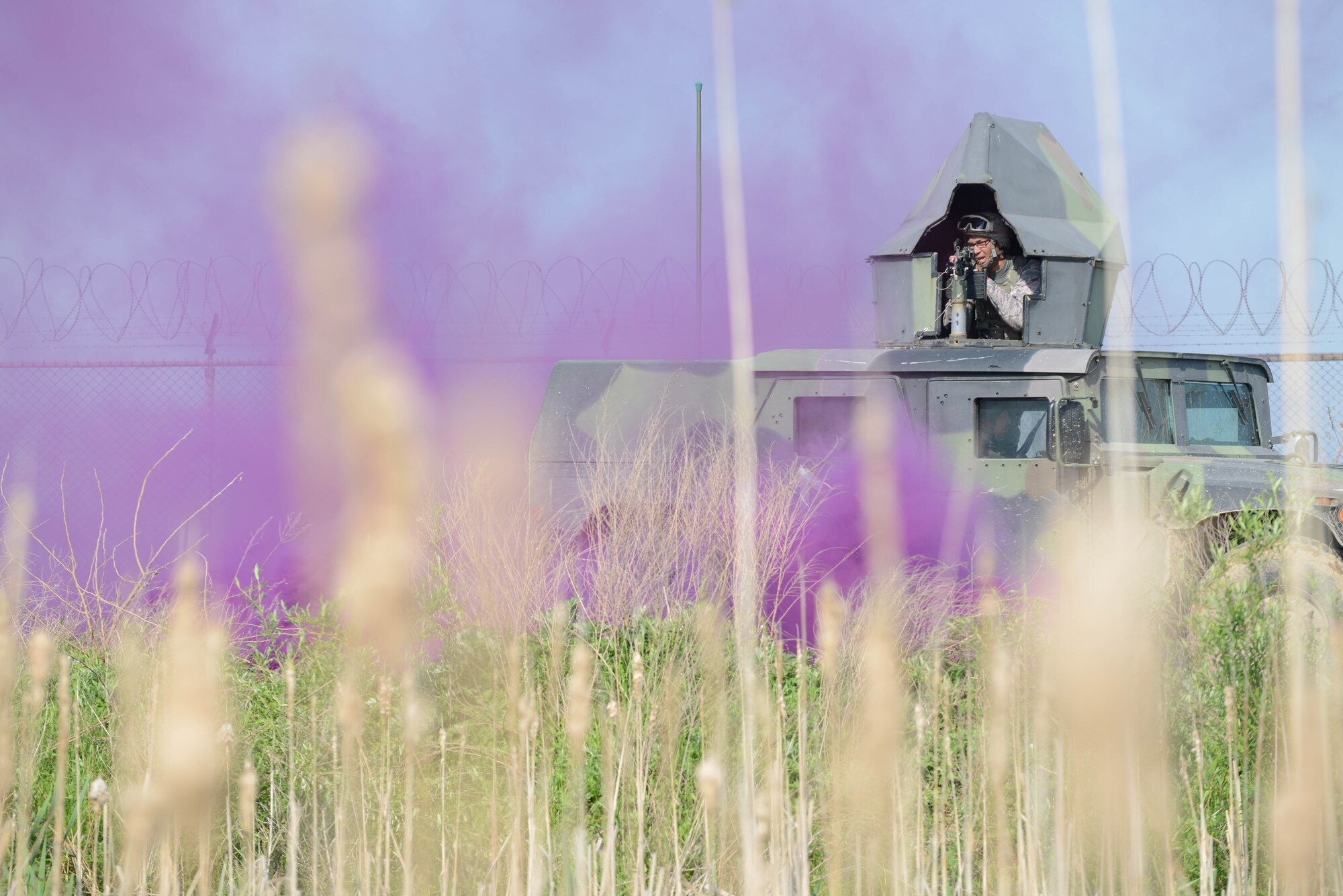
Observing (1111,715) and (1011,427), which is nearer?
(1111,715)

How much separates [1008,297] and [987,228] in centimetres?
59

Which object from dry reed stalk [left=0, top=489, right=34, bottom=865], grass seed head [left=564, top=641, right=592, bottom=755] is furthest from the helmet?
grass seed head [left=564, top=641, right=592, bottom=755]

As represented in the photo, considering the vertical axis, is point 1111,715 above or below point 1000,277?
below

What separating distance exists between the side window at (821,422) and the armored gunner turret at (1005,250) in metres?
0.98

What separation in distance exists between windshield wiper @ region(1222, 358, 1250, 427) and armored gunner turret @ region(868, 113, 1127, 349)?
35.4 inches

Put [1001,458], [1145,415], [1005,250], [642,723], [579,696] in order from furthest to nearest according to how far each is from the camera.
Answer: [1005,250], [1145,415], [1001,458], [642,723], [579,696]

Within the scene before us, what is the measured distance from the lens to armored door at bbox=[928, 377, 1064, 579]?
5.30 meters

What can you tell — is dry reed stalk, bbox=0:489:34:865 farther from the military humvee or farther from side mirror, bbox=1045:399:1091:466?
side mirror, bbox=1045:399:1091:466

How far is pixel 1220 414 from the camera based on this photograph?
5855mm

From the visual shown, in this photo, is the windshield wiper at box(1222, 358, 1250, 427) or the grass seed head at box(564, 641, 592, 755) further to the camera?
the windshield wiper at box(1222, 358, 1250, 427)

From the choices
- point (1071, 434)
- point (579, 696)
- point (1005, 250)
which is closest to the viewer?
point (579, 696)

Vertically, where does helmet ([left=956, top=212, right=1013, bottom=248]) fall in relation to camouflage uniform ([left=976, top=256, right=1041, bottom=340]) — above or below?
above

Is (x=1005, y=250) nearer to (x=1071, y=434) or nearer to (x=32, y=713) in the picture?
(x=1071, y=434)

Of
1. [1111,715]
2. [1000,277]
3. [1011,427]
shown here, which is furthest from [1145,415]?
[1111,715]
